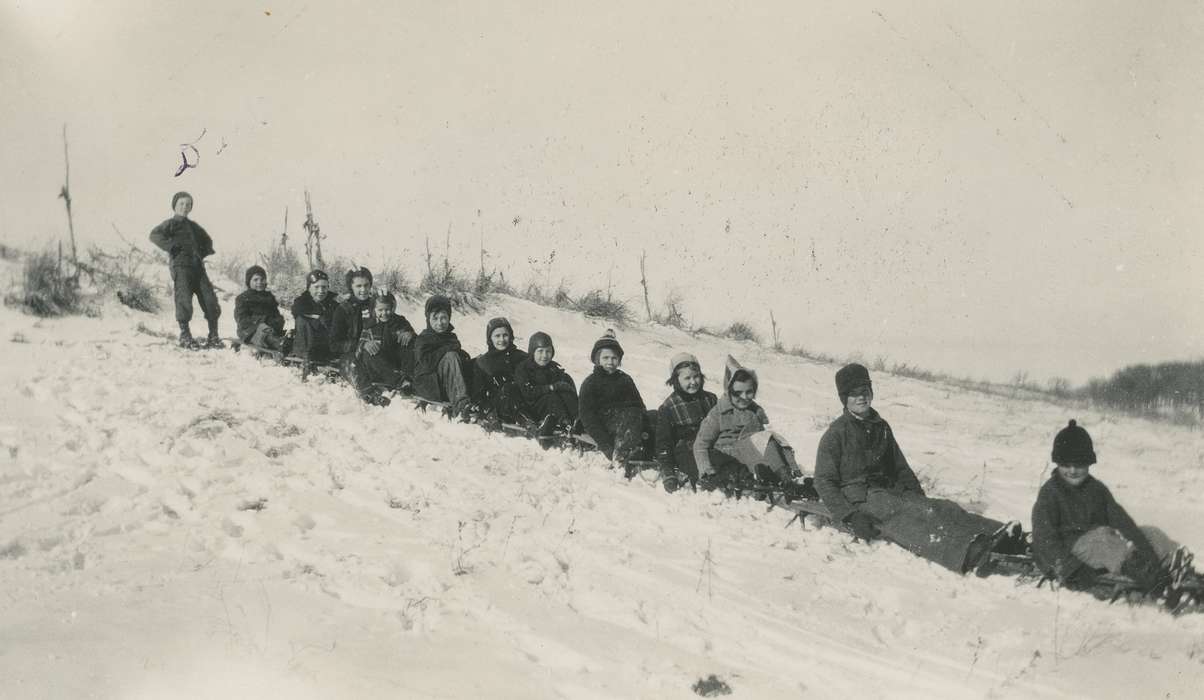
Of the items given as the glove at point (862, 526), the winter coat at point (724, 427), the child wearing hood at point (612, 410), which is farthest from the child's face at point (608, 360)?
the glove at point (862, 526)

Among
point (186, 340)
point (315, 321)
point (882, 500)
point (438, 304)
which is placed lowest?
point (882, 500)

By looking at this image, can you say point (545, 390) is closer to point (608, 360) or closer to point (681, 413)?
point (608, 360)

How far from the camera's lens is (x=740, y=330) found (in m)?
16.9

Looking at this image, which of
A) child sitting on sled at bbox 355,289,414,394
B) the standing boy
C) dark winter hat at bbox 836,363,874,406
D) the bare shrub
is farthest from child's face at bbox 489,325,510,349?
the bare shrub

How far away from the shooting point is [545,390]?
25.9 ft

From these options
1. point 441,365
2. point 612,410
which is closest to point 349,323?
point 441,365

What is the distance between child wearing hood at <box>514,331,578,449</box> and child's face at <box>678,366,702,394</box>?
989 millimetres

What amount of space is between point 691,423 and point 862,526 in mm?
2053

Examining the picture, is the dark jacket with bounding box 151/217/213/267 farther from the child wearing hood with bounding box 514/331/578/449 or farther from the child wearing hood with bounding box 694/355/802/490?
the child wearing hood with bounding box 694/355/802/490

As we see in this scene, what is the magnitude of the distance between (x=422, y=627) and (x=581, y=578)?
93 centimetres

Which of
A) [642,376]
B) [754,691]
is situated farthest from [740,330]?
[754,691]

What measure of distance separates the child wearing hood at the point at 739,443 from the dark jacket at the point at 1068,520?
1.74 metres

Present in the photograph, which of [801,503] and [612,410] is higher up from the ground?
[612,410]

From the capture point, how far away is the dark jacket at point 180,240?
1004 centimetres
